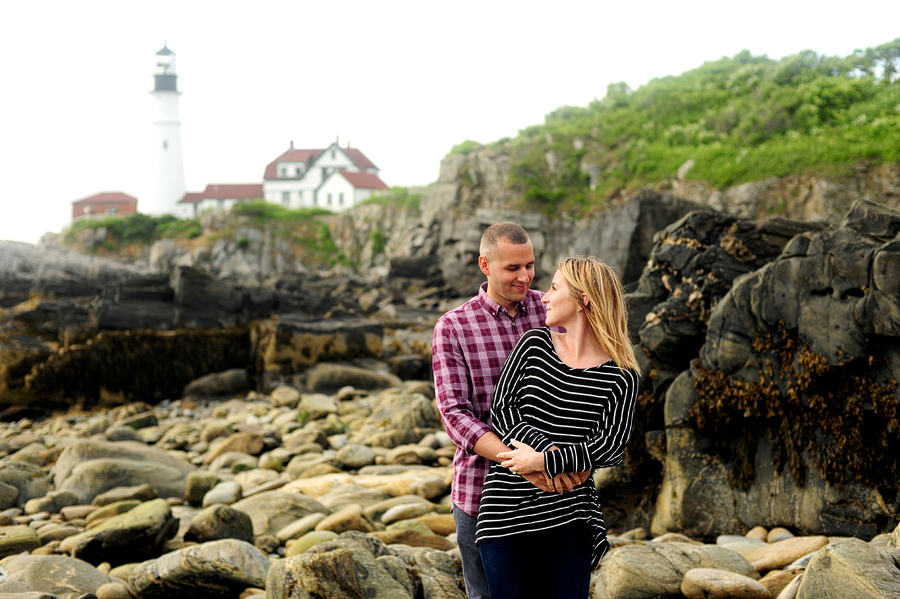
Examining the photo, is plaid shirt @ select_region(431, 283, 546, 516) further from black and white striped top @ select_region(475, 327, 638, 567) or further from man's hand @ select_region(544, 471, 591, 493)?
man's hand @ select_region(544, 471, 591, 493)

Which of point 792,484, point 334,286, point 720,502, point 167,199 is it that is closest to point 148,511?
point 720,502

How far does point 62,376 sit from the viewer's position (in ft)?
51.0

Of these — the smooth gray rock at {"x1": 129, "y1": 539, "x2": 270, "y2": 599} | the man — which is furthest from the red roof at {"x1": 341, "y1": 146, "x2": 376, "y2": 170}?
the man

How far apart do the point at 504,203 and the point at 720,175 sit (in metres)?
14.7

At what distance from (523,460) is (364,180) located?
228ft

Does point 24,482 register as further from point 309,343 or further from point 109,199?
point 109,199

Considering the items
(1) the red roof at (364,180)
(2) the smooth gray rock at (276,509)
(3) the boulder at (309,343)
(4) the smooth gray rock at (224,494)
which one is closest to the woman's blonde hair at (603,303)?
(2) the smooth gray rock at (276,509)

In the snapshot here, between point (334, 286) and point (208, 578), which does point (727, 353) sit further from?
point (334, 286)

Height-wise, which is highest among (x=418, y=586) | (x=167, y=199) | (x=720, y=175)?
(x=167, y=199)

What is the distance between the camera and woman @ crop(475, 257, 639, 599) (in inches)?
95.7

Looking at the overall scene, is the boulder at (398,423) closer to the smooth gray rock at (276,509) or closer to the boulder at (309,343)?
the smooth gray rock at (276,509)

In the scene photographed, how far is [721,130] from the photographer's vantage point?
3691 cm

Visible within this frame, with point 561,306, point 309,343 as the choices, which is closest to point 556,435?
point 561,306

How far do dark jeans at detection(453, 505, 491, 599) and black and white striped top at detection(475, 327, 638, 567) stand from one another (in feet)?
0.69
